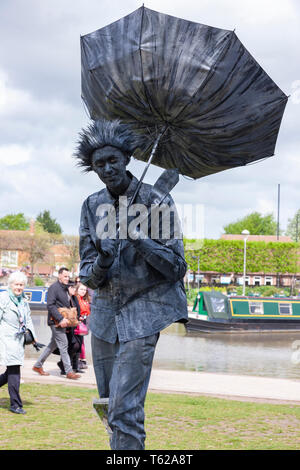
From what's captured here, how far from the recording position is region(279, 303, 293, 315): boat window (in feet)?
72.4

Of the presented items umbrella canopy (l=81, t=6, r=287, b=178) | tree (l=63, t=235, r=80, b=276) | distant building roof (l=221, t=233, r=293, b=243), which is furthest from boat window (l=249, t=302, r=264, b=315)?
distant building roof (l=221, t=233, r=293, b=243)

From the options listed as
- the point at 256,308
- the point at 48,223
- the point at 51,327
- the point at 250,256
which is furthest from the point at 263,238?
the point at 51,327

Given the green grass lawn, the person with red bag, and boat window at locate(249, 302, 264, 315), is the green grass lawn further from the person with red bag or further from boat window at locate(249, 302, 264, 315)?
boat window at locate(249, 302, 264, 315)

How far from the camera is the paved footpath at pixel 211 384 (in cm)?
834

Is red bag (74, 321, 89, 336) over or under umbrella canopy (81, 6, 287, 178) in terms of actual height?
under

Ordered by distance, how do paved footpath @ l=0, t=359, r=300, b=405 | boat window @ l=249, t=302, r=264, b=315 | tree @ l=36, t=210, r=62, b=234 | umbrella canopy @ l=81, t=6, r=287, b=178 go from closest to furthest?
umbrella canopy @ l=81, t=6, r=287, b=178, paved footpath @ l=0, t=359, r=300, b=405, boat window @ l=249, t=302, r=264, b=315, tree @ l=36, t=210, r=62, b=234

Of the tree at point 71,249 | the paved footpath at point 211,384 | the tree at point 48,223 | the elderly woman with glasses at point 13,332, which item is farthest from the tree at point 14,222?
the elderly woman with glasses at point 13,332

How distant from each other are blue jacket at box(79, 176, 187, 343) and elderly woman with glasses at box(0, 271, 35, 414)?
148 inches

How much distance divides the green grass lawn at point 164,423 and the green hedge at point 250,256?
181 feet

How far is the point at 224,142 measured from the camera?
12.6 feet

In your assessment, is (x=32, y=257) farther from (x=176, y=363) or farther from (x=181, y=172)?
(x=181, y=172)

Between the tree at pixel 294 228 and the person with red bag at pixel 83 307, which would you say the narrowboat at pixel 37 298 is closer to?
the person with red bag at pixel 83 307

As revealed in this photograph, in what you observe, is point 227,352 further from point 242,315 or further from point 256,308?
point 256,308

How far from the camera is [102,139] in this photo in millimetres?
3131
